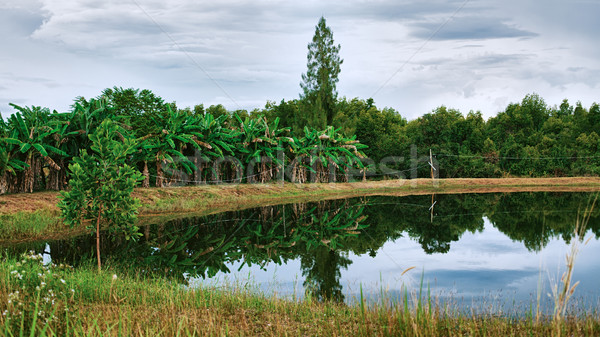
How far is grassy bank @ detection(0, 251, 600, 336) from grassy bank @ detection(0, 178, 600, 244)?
23.3 feet

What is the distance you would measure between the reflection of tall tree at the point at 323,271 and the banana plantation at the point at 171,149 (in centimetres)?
544

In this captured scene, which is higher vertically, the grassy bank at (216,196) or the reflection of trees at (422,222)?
the grassy bank at (216,196)

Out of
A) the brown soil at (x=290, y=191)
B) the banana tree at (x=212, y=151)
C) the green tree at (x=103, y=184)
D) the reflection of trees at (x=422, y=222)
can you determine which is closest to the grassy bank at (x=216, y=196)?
the brown soil at (x=290, y=191)

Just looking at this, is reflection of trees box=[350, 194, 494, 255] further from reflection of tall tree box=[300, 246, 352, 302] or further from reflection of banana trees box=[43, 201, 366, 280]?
reflection of tall tree box=[300, 246, 352, 302]

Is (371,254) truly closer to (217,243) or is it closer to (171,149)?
(217,243)

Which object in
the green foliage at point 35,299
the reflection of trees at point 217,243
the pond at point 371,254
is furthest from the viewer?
the reflection of trees at point 217,243

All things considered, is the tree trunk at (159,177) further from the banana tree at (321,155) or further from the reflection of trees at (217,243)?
the banana tree at (321,155)

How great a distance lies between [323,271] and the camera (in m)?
9.68

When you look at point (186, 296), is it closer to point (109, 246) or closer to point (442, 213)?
point (109, 246)

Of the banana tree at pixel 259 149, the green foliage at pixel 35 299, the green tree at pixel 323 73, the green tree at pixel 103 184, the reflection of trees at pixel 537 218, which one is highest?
the green tree at pixel 323 73

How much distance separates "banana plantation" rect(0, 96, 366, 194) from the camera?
18.0 metres

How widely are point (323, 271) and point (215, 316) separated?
4.57 metres

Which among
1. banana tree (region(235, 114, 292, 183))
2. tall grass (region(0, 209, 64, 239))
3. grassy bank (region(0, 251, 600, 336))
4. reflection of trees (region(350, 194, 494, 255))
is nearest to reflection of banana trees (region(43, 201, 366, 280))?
reflection of trees (region(350, 194, 494, 255))

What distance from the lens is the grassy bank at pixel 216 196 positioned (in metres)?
13.1
